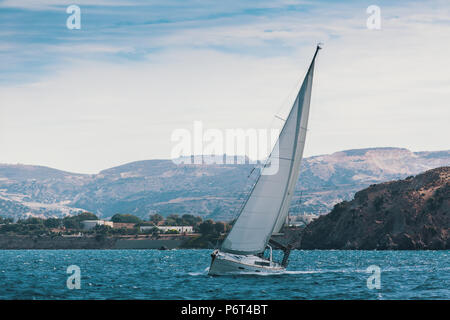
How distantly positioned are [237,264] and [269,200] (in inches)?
263

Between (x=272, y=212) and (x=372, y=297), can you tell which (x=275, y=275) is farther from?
(x=372, y=297)

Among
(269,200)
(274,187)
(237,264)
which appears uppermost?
(274,187)

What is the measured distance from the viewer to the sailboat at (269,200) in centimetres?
6538

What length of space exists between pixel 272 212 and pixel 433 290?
16293mm

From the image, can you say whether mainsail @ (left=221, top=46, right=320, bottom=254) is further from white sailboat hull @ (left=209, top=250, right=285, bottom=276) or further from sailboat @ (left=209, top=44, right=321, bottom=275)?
white sailboat hull @ (left=209, top=250, right=285, bottom=276)

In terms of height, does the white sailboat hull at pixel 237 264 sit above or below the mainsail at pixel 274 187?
below

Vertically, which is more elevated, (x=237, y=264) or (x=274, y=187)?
(x=274, y=187)

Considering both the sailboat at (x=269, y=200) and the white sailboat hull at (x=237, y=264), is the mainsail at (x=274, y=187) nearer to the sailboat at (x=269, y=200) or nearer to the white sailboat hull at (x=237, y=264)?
the sailboat at (x=269, y=200)

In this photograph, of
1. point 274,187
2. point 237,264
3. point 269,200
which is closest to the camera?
point 274,187

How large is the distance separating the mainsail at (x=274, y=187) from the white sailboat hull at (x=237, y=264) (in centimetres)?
102

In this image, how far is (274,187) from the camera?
217ft

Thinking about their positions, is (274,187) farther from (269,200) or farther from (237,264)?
(237,264)

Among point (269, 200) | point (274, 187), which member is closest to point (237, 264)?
point (269, 200)

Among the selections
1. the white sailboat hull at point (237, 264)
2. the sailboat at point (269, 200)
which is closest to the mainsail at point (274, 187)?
the sailboat at point (269, 200)
